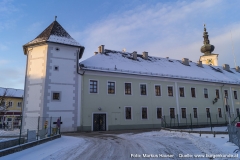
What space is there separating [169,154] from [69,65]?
53.7 feet

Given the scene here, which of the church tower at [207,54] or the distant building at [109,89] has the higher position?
the church tower at [207,54]

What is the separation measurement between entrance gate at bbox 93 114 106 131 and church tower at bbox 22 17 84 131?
2083 millimetres

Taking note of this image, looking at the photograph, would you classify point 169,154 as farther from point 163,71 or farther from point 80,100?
point 163,71

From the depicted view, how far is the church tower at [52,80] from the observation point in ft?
66.7

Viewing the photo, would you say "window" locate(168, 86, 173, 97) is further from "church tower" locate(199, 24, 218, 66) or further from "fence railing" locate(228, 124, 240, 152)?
"church tower" locate(199, 24, 218, 66)

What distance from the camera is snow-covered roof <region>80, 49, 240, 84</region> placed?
2514 centimetres

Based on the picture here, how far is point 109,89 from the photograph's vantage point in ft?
79.2

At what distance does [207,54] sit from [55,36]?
4222 cm

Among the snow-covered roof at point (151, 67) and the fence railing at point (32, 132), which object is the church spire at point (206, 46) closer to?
the snow-covered roof at point (151, 67)

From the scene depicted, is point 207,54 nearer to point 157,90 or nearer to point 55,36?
point 157,90

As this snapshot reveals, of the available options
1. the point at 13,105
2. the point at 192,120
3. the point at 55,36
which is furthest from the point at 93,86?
the point at 13,105

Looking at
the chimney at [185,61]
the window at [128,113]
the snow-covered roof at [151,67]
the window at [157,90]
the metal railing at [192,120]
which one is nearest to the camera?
the window at [128,113]

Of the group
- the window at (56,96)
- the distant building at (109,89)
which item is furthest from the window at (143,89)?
the window at (56,96)

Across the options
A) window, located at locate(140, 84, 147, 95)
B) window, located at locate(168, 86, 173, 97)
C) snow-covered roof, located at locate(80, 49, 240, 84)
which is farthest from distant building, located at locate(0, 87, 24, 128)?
window, located at locate(168, 86, 173, 97)
